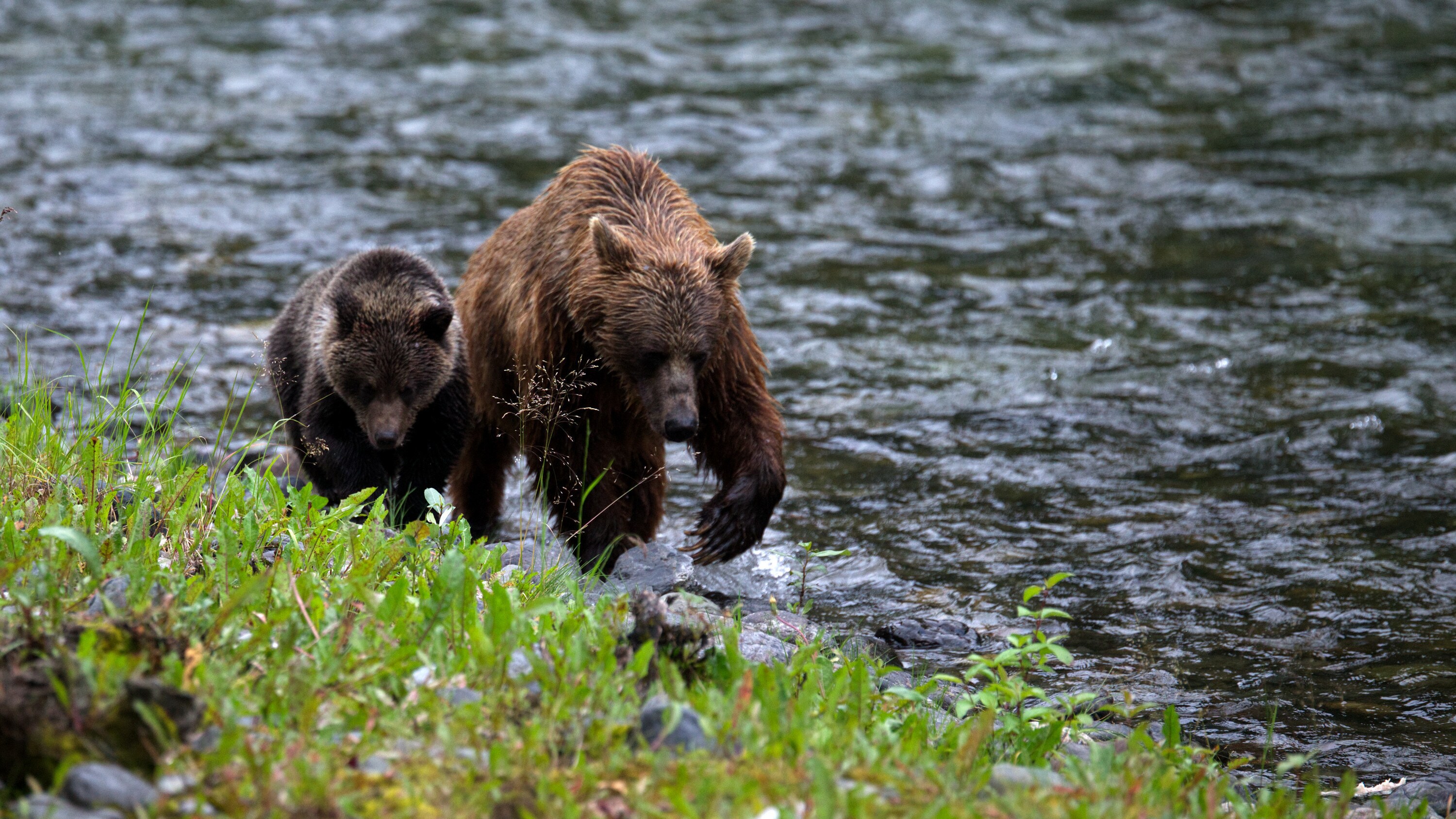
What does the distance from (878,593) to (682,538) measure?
1227 mm

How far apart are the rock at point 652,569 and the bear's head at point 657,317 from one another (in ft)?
2.03

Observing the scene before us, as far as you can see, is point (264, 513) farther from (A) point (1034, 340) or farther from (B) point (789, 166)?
(B) point (789, 166)

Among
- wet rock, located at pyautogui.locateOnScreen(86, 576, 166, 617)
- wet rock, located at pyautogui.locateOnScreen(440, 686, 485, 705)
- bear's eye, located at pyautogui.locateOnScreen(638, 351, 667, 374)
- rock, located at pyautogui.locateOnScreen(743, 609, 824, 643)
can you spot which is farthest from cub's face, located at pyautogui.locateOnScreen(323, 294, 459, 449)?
wet rock, located at pyautogui.locateOnScreen(440, 686, 485, 705)

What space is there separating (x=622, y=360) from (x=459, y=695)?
8.09 ft

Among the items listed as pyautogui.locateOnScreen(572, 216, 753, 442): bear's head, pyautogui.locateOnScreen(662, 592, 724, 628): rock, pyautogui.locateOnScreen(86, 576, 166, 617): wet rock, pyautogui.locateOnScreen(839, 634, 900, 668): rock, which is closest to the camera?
pyautogui.locateOnScreen(86, 576, 166, 617): wet rock

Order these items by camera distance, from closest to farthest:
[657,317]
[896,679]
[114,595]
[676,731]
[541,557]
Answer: [676,731], [114,595], [896,679], [541,557], [657,317]

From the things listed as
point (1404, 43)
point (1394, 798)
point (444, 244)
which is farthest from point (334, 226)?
point (1404, 43)

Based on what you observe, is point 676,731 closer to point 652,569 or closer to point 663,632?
point 663,632

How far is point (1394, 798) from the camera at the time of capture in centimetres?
447

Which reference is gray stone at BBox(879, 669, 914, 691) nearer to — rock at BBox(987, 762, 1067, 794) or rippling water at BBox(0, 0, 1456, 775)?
rippling water at BBox(0, 0, 1456, 775)

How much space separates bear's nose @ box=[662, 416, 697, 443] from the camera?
18.0ft

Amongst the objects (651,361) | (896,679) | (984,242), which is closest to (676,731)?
(896,679)

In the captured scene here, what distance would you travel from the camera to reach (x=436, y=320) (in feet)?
20.2

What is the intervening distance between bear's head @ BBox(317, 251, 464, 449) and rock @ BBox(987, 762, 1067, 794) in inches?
130
